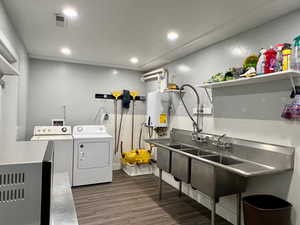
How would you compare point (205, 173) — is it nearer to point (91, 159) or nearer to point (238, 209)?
point (238, 209)

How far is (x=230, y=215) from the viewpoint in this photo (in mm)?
2562

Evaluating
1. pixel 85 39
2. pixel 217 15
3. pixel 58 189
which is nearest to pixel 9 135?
pixel 58 189

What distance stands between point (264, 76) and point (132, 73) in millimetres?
3504

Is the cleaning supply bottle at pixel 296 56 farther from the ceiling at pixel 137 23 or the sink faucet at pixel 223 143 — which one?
the sink faucet at pixel 223 143

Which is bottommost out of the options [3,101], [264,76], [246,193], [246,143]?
[246,193]

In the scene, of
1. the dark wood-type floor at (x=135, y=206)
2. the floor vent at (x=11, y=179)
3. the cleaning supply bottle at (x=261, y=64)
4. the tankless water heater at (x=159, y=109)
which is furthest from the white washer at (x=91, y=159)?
the floor vent at (x=11, y=179)

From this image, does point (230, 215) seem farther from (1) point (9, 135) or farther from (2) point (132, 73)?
(2) point (132, 73)

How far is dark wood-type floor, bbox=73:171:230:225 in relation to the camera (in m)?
2.57

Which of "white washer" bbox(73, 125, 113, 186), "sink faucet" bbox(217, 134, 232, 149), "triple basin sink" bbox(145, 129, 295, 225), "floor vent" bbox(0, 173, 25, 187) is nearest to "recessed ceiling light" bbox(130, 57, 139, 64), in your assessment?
"white washer" bbox(73, 125, 113, 186)

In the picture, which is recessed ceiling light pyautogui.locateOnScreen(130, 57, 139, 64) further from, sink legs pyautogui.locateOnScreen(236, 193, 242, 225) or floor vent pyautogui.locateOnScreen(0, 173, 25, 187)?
floor vent pyautogui.locateOnScreen(0, 173, 25, 187)

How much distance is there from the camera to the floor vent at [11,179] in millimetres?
677

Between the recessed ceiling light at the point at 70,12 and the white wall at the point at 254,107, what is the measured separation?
6.36 ft

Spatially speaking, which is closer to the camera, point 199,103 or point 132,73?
point 199,103

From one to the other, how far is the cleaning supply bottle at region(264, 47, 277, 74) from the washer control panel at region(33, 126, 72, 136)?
363cm
